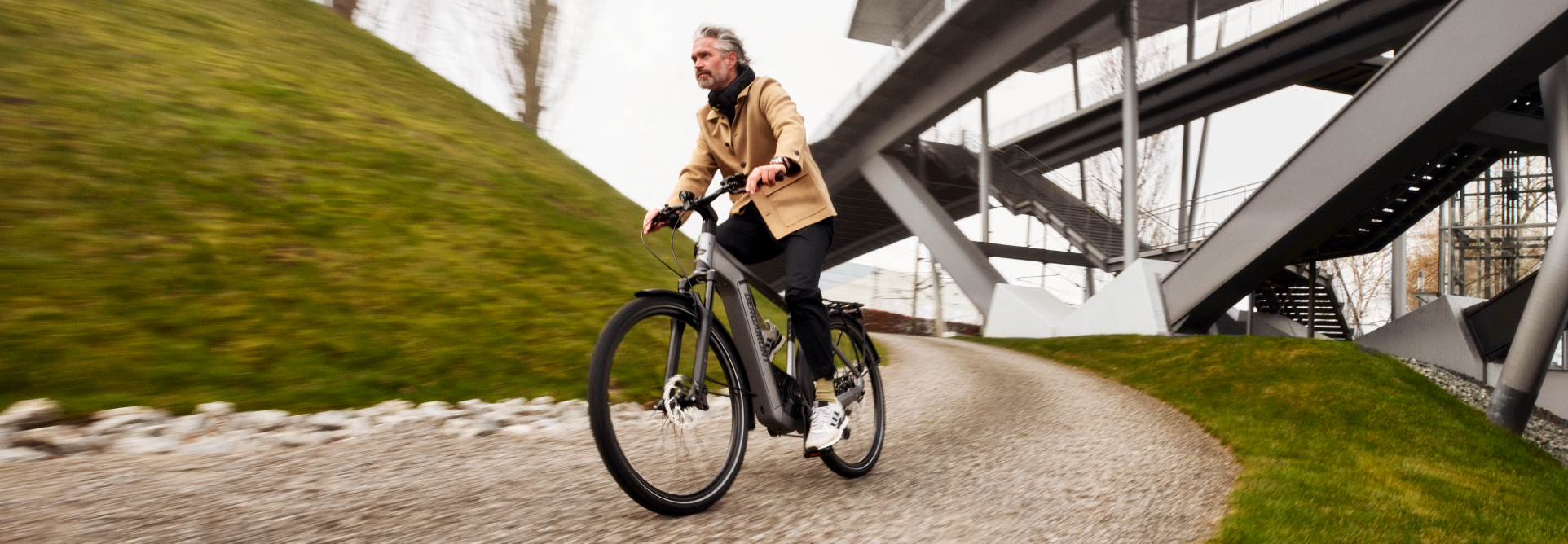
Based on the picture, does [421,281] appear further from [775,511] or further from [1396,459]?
[1396,459]

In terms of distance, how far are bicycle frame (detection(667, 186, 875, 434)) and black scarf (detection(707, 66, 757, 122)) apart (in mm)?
544

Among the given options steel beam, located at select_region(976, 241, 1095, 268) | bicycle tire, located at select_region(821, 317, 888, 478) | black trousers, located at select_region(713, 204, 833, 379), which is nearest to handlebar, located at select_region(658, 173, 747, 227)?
black trousers, located at select_region(713, 204, 833, 379)

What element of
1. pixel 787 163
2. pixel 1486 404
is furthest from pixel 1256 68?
pixel 787 163

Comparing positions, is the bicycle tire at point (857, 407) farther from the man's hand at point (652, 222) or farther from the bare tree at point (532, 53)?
the bare tree at point (532, 53)

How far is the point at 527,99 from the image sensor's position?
688 inches

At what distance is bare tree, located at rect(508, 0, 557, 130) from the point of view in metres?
16.9

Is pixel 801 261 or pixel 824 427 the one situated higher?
pixel 801 261

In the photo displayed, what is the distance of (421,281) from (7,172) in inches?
111

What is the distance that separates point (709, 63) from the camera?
3283 millimetres

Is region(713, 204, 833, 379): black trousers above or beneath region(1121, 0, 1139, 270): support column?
beneath

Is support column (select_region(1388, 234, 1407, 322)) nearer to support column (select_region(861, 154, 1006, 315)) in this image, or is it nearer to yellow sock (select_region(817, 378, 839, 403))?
support column (select_region(861, 154, 1006, 315))

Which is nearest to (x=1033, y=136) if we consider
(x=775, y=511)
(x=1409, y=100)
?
(x=1409, y=100)

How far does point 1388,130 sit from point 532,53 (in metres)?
16.3

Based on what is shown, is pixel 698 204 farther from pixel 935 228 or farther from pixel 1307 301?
pixel 1307 301
